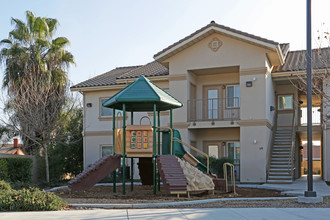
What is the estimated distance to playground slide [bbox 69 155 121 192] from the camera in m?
16.6

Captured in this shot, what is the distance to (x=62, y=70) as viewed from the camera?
2956 cm

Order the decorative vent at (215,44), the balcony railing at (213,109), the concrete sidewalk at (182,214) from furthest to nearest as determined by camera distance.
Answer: the balcony railing at (213,109)
the decorative vent at (215,44)
the concrete sidewalk at (182,214)

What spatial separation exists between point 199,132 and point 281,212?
1444cm

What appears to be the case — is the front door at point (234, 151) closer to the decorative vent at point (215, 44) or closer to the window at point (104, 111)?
the decorative vent at point (215, 44)

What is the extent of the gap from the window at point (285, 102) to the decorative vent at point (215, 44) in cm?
564

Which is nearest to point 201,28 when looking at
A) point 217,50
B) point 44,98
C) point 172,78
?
point 217,50

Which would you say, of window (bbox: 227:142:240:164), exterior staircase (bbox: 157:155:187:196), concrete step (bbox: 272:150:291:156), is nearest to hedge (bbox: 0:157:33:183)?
exterior staircase (bbox: 157:155:187:196)

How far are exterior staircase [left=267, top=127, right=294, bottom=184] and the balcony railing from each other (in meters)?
2.91

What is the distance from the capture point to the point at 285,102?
26.4 m

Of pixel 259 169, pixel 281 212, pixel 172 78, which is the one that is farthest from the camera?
pixel 172 78

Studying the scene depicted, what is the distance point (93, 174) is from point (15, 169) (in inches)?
225

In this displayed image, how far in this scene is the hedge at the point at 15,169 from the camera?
19.6 m

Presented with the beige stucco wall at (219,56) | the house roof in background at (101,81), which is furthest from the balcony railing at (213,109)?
the house roof in background at (101,81)

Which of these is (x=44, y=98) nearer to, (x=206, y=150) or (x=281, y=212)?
(x=206, y=150)
